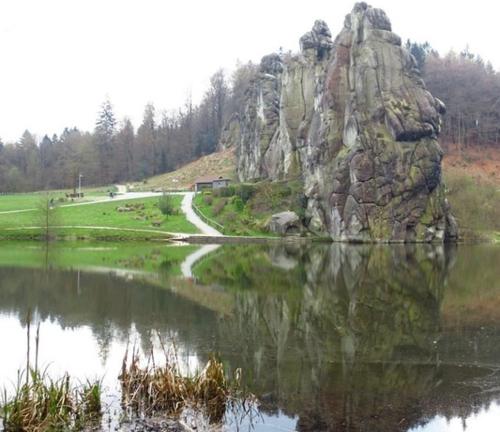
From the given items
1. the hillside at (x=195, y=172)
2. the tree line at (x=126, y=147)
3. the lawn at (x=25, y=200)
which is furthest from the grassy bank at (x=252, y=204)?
the tree line at (x=126, y=147)

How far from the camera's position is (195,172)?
133 metres

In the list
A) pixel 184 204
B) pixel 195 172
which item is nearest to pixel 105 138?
pixel 195 172

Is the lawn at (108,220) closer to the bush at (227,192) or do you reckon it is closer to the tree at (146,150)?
the bush at (227,192)

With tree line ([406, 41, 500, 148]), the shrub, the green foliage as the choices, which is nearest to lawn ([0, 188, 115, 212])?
the green foliage

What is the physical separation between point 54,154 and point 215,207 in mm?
76465

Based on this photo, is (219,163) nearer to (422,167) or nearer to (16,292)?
(422,167)

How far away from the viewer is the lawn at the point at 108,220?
76062 mm

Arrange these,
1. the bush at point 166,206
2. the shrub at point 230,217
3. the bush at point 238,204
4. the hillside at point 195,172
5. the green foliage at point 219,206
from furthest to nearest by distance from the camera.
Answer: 1. the hillside at point 195,172
2. the green foliage at point 219,206
3. the bush at point 238,204
4. the bush at point 166,206
5. the shrub at point 230,217

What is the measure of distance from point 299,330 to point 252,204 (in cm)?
6570

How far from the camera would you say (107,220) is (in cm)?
8450

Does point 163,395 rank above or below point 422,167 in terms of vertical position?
below

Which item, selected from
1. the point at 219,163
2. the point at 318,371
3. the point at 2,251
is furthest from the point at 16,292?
the point at 219,163

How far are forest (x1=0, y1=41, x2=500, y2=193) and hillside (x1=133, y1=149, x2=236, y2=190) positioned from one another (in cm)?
890

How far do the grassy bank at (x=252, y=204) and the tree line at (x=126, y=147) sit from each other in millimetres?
49403
